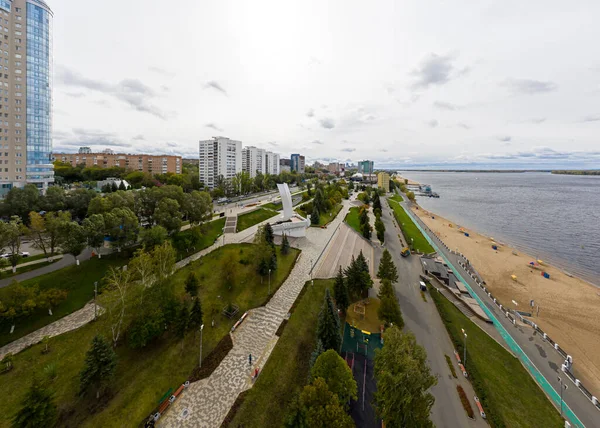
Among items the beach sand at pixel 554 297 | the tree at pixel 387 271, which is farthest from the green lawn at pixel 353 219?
the tree at pixel 387 271

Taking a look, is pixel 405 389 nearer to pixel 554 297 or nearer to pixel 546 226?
pixel 554 297

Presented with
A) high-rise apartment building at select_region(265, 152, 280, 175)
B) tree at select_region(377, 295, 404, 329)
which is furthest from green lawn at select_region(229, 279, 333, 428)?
high-rise apartment building at select_region(265, 152, 280, 175)

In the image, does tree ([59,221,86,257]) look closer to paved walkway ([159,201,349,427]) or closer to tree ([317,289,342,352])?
paved walkway ([159,201,349,427])

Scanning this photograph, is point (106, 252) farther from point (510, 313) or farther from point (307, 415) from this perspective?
point (510, 313)

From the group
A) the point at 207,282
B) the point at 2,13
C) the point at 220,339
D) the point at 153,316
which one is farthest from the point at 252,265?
the point at 2,13

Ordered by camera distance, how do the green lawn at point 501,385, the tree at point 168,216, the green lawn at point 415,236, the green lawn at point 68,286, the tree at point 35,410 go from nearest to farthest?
the tree at point 35,410
the green lawn at point 501,385
the green lawn at point 68,286
the tree at point 168,216
the green lawn at point 415,236

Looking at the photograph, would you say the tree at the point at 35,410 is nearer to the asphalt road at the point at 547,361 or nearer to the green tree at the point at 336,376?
the green tree at the point at 336,376
